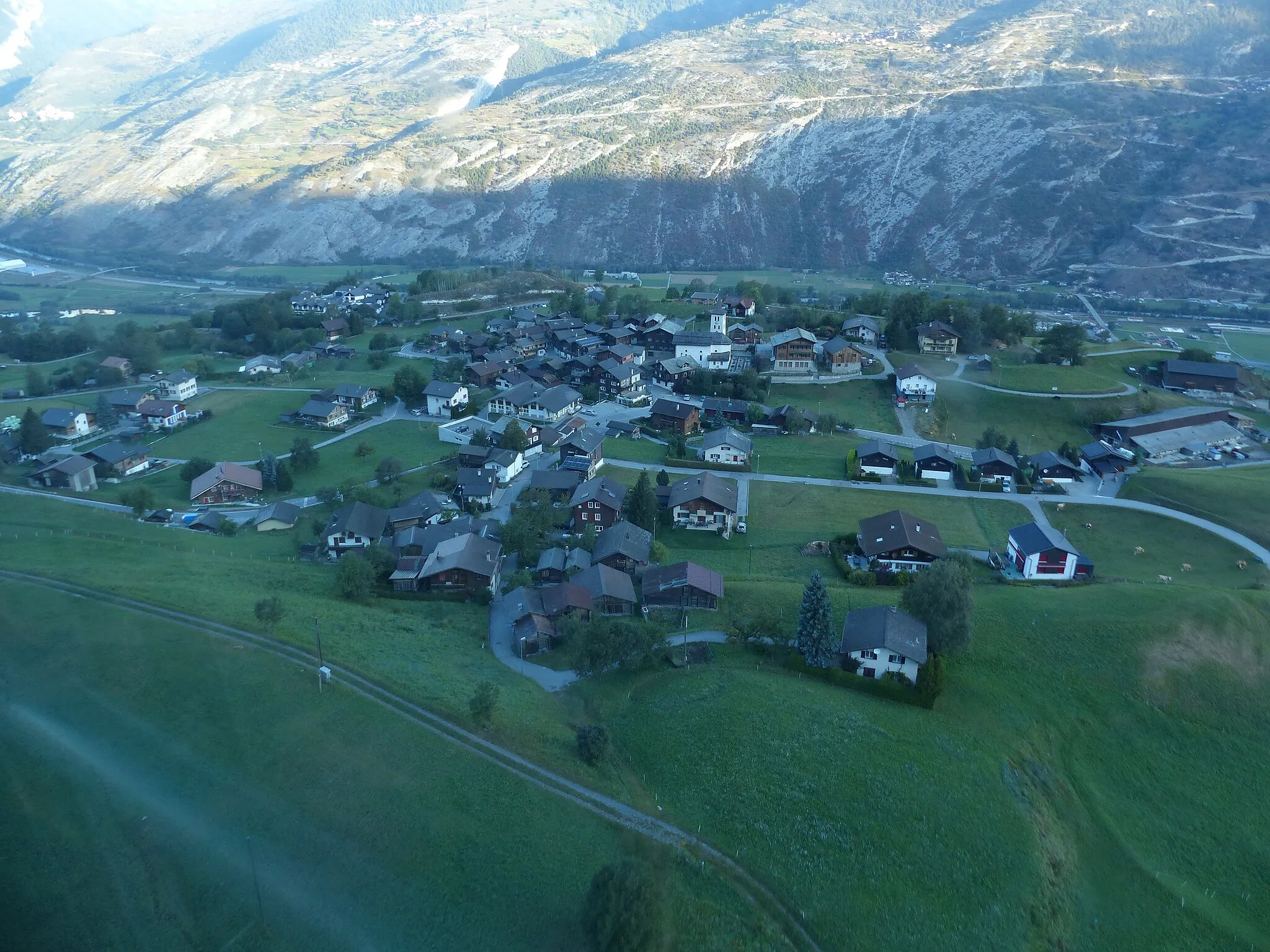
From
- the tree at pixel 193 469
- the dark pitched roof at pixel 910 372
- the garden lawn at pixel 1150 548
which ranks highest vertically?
the dark pitched roof at pixel 910 372

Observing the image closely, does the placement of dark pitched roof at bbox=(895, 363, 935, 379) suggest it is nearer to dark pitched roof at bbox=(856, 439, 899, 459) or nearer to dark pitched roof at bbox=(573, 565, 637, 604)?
dark pitched roof at bbox=(856, 439, 899, 459)

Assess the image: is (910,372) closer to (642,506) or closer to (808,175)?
(642,506)

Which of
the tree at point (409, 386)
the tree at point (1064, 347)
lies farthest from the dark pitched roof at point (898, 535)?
the tree at point (409, 386)

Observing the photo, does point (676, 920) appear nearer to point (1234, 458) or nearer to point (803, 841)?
point (803, 841)

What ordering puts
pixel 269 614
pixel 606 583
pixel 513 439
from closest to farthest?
pixel 269 614 < pixel 606 583 < pixel 513 439

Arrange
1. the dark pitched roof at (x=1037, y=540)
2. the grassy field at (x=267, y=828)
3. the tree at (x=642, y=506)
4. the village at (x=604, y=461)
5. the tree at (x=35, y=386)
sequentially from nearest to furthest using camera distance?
1. the grassy field at (x=267, y=828)
2. the dark pitched roof at (x=1037, y=540)
3. the village at (x=604, y=461)
4. the tree at (x=642, y=506)
5. the tree at (x=35, y=386)

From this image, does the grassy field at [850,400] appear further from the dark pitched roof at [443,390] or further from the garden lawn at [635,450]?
the dark pitched roof at [443,390]

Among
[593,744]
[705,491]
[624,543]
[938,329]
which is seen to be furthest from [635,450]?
[593,744]

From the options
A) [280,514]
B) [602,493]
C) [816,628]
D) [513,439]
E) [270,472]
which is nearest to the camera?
[816,628]
